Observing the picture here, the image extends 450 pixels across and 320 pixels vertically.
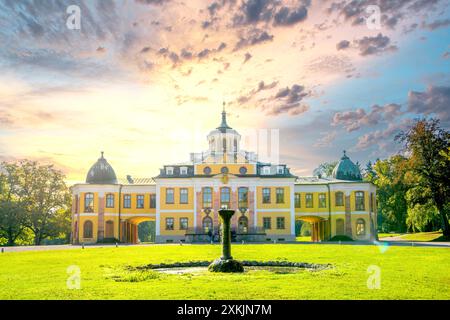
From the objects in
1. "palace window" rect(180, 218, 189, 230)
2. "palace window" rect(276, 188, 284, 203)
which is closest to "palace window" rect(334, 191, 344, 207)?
"palace window" rect(276, 188, 284, 203)

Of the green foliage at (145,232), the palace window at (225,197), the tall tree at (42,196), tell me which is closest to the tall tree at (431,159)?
the palace window at (225,197)

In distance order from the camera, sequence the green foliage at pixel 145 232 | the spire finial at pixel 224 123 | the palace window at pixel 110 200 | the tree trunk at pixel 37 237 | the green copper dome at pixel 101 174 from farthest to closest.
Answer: the green foliage at pixel 145 232, the tree trunk at pixel 37 237, the spire finial at pixel 224 123, the green copper dome at pixel 101 174, the palace window at pixel 110 200

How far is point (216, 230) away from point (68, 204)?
22021 mm

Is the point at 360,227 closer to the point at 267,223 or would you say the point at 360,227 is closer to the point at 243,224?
the point at 267,223

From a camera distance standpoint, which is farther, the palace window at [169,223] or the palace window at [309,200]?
the palace window at [309,200]

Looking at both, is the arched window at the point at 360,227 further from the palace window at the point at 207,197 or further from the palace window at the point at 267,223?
the palace window at the point at 207,197

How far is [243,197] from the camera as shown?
57.4m

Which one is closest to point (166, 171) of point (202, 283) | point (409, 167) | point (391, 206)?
point (409, 167)

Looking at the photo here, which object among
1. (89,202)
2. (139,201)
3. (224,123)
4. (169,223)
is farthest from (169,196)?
(224,123)

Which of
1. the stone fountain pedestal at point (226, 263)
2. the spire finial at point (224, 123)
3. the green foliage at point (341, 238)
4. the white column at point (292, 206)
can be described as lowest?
the stone fountain pedestal at point (226, 263)

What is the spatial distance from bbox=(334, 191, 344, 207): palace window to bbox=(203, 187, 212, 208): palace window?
1369 centimetres

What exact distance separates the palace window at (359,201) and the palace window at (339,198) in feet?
4.84

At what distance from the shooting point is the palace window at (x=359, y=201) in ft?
192
